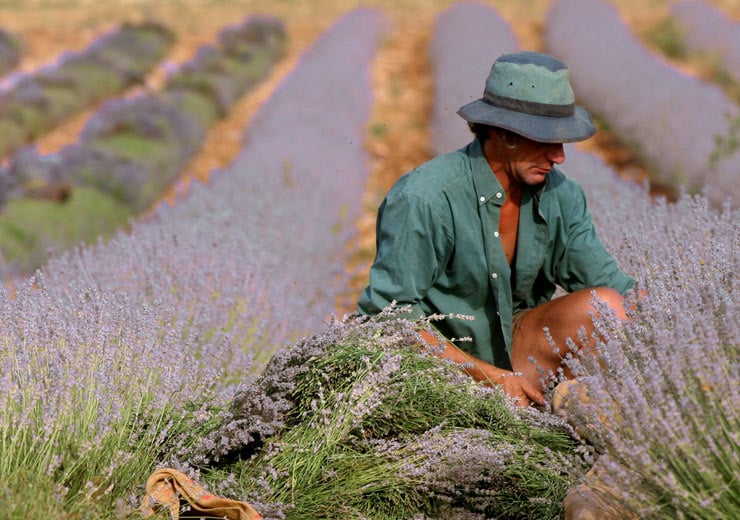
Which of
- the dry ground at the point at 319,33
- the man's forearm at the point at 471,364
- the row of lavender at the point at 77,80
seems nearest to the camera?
the man's forearm at the point at 471,364

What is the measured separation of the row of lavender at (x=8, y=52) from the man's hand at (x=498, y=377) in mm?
10284

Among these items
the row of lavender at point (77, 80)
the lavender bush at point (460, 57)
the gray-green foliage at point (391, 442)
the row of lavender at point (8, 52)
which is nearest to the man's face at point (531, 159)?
the gray-green foliage at point (391, 442)

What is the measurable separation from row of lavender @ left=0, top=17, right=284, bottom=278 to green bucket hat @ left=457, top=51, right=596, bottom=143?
99.3 inches

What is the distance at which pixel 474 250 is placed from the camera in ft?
10.3

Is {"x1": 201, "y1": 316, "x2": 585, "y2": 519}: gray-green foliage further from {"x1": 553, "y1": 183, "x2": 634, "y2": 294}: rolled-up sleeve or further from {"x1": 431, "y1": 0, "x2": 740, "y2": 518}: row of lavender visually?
{"x1": 553, "y1": 183, "x2": 634, "y2": 294}: rolled-up sleeve

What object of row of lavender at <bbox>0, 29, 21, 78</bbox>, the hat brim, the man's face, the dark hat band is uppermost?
the dark hat band

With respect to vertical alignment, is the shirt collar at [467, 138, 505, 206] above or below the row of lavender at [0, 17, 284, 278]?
above

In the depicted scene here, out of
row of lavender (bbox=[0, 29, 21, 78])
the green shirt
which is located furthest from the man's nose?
row of lavender (bbox=[0, 29, 21, 78])

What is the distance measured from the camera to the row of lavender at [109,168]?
17.9ft

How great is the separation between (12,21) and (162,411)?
657 inches

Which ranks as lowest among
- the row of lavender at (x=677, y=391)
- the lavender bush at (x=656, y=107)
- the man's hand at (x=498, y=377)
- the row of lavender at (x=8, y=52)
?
the row of lavender at (x=8, y=52)

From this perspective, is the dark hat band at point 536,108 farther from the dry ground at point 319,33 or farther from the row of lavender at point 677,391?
the dry ground at point 319,33

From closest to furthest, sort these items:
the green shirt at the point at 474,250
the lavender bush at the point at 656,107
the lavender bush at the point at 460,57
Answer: the green shirt at the point at 474,250 → the lavender bush at the point at 656,107 → the lavender bush at the point at 460,57

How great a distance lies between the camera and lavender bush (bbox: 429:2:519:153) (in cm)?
773
